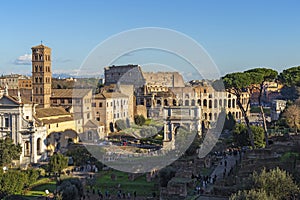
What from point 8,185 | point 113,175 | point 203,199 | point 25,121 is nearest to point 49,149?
Answer: point 25,121

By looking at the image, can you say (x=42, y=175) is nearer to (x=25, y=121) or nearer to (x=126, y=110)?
(x=25, y=121)

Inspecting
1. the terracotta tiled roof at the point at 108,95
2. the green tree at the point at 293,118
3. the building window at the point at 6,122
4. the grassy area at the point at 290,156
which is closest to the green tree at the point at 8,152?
the building window at the point at 6,122

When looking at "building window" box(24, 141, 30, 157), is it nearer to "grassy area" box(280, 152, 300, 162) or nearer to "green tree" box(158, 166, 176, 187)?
"green tree" box(158, 166, 176, 187)

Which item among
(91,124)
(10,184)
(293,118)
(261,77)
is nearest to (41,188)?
(10,184)

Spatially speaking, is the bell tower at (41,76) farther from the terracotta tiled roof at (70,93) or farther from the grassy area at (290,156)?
the grassy area at (290,156)

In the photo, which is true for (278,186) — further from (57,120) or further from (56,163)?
(57,120)

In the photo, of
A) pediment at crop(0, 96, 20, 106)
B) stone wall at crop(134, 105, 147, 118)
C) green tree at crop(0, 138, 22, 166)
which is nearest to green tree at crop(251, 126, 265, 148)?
green tree at crop(0, 138, 22, 166)

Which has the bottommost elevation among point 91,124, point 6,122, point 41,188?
point 41,188
